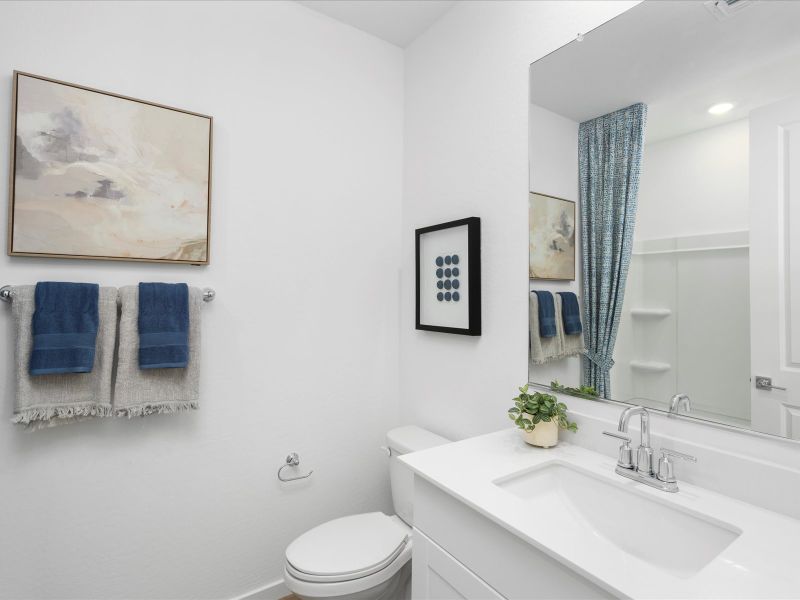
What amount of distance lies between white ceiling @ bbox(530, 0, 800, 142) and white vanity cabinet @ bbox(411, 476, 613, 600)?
3.46 ft

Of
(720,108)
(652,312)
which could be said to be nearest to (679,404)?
(652,312)

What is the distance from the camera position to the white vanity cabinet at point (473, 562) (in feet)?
2.52

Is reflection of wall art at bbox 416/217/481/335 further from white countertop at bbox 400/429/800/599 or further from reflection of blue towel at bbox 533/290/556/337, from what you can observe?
white countertop at bbox 400/429/800/599

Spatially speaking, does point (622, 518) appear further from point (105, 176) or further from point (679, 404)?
point (105, 176)

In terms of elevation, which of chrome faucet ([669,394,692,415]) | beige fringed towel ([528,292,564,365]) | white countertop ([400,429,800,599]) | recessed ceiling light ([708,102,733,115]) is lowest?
white countertop ([400,429,800,599])

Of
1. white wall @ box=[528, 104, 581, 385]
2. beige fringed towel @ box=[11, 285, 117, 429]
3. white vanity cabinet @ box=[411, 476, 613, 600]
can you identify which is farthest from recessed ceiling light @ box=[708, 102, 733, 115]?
beige fringed towel @ box=[11, 285, 117, 429]

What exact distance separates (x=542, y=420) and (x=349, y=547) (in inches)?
30.8

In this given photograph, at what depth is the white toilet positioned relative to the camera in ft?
4.22

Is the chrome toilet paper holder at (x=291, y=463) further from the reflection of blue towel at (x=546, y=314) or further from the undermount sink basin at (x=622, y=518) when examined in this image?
the reflection of blue towel at (x=546, y=314)

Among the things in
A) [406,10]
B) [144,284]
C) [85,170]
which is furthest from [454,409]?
[406,10]

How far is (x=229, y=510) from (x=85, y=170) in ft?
4.29

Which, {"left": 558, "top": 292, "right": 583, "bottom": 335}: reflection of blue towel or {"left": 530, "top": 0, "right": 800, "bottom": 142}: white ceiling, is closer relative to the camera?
{"left": 530, "top": 0, "right": 800, "bottom": 142}: white ceiling

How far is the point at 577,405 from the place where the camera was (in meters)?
1.29

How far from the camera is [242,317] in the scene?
164 centimetres
